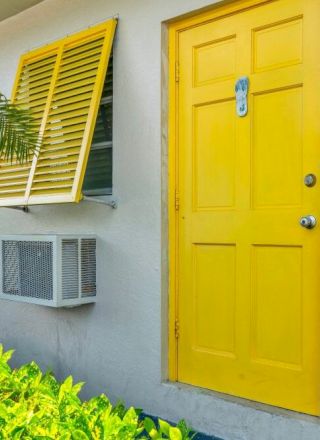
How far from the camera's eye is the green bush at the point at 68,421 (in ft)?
5.30

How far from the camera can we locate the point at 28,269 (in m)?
4.14

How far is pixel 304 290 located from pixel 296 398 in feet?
1.92

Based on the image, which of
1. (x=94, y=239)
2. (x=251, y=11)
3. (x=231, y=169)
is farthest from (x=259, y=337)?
(x=251, y=11)

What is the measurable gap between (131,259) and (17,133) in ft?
3.98

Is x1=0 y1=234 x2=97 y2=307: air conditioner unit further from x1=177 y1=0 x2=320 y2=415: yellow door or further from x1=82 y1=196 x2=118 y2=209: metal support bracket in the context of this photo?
x1=177 y1=0 x2=320 y2=415: yellow door

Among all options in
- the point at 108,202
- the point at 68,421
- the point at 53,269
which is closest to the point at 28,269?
the point at 53,269

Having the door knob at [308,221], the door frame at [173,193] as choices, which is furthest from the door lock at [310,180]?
the door frame at [173,193]

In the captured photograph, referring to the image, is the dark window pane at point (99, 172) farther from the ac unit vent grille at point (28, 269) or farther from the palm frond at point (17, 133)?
the ac unit vent grille at point (28, 269)

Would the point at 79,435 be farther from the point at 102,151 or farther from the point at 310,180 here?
the point at 102,151

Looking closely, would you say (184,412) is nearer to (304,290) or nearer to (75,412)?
(304,290)

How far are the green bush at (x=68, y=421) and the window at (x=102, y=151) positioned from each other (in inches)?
87.8

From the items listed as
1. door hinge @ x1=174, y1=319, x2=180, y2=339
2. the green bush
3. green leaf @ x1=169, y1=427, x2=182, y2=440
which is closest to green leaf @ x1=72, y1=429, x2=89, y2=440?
the green bush

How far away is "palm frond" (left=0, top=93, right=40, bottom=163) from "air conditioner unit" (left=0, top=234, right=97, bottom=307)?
2.08 feet

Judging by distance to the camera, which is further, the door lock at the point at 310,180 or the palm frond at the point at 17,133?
the palm frond at the point at 17,133
